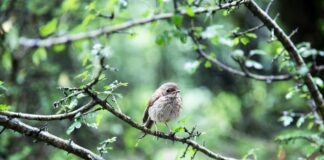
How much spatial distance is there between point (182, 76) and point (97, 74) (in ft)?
21.4

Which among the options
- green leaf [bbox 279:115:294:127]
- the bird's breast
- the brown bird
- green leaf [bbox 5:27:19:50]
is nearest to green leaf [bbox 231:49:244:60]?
green leaf [bbox 279:115:294:127]

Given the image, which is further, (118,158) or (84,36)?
(118,158)

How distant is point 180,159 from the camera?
13.9ft

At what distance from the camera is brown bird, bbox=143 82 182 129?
20.3 feet

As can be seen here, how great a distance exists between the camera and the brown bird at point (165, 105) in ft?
20.3

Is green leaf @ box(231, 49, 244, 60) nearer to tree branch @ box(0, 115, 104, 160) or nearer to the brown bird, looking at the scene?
the brown bird

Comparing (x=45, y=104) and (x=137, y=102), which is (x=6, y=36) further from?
(x=137, y=102)

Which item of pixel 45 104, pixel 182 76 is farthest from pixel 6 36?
pixel 182 76

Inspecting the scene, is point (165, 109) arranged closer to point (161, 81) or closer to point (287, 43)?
point (287, 43)

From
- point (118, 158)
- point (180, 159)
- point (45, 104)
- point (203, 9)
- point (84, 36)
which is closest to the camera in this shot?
point (180, 159)

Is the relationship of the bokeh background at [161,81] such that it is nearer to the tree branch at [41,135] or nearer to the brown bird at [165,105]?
the brown bird at [165,105]

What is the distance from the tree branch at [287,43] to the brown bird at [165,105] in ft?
5.90

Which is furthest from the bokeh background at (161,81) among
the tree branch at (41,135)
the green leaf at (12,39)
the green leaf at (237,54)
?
the tree branch at (41,135)

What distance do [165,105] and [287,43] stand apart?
205cm
